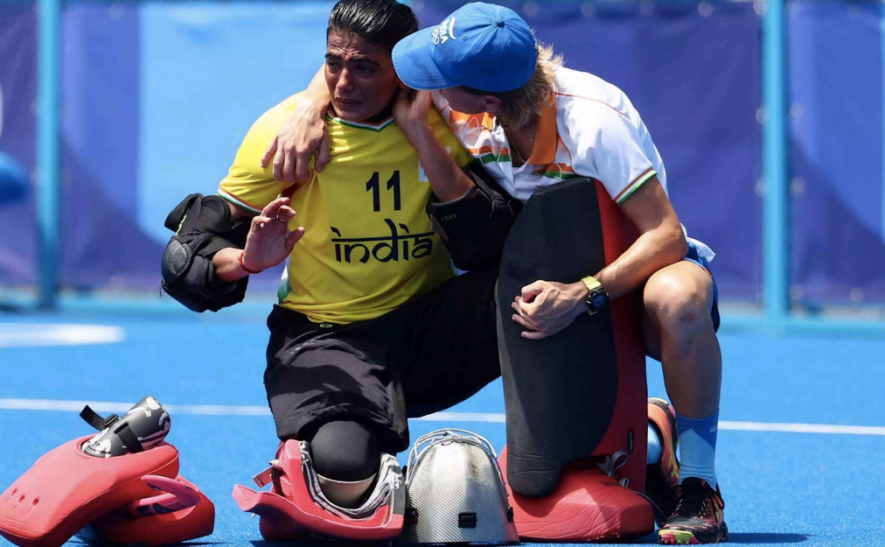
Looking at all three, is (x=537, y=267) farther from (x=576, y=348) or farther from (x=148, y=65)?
(x=148, y=65)

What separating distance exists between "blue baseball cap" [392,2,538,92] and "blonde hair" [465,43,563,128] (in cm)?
5

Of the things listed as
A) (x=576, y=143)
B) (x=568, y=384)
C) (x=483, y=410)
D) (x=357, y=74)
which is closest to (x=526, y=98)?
(x=576, y=143)

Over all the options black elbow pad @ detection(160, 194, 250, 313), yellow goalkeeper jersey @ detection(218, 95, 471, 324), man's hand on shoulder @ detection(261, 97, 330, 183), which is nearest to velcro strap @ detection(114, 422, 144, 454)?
black elbow pad @ detection(160, 194, 250, 313)

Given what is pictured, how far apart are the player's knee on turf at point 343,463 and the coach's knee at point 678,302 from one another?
797 millimetres

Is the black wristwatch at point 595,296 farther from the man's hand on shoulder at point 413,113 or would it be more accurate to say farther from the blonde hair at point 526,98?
the man's hand on shoulder at point 413,113

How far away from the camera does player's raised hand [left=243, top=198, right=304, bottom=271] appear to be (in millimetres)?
3586

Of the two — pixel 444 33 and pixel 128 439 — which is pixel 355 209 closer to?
pixel 444 33

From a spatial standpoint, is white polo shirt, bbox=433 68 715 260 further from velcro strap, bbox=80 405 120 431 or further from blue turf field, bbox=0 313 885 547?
velcro strap, bbox=80 405 120 431

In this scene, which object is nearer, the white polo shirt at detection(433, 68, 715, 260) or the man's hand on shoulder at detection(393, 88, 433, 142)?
the white polo shirt at detection(433, 68, 715, 260)

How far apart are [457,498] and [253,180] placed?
1.06 m

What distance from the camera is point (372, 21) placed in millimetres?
3871

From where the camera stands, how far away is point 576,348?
3672 mm

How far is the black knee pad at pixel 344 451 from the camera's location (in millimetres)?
3510

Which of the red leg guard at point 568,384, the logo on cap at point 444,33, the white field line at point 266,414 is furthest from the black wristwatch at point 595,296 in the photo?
the white field line at point 266,414
